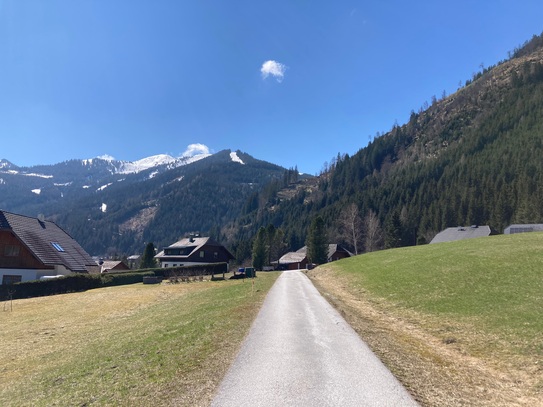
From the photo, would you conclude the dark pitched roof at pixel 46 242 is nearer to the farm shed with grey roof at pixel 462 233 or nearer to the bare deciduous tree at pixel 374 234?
the bare deciduous tree at pixel 374 234

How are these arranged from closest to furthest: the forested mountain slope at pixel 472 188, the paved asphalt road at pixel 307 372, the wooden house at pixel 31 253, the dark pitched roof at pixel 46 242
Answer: the paved asphalt road at pixel 307 372, the wooden house at pixel 31 253, the dark pitched roof at pixel 46 242, the forested mountain slope at pixel 472 188

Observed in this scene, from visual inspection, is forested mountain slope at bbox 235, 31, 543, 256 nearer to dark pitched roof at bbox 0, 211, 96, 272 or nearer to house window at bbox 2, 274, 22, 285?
dark pitched roof at bbox 0, 211, 96, 272

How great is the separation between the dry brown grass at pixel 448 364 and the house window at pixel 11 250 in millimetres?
49416

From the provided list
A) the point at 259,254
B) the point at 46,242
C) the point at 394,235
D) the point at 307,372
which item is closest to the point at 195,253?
the point at 259,254

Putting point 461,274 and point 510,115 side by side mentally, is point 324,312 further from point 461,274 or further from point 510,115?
point 510,115

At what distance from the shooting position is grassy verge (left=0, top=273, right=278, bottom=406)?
7945mm

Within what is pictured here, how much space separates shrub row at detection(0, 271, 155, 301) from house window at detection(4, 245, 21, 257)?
10.0 metres

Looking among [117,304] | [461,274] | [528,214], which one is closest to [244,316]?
[461,274]

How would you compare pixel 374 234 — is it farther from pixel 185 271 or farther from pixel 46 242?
pixel 46 242

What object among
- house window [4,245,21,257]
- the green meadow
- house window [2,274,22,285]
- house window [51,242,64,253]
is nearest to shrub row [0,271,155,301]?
house window [2,274,22,285]

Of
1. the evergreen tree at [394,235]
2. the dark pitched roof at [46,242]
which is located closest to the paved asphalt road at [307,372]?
the dark pitched roof at [46,242]

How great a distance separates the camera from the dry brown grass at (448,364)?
26.0ft

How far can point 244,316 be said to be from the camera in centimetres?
1683

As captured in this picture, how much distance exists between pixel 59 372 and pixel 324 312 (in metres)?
12.6
